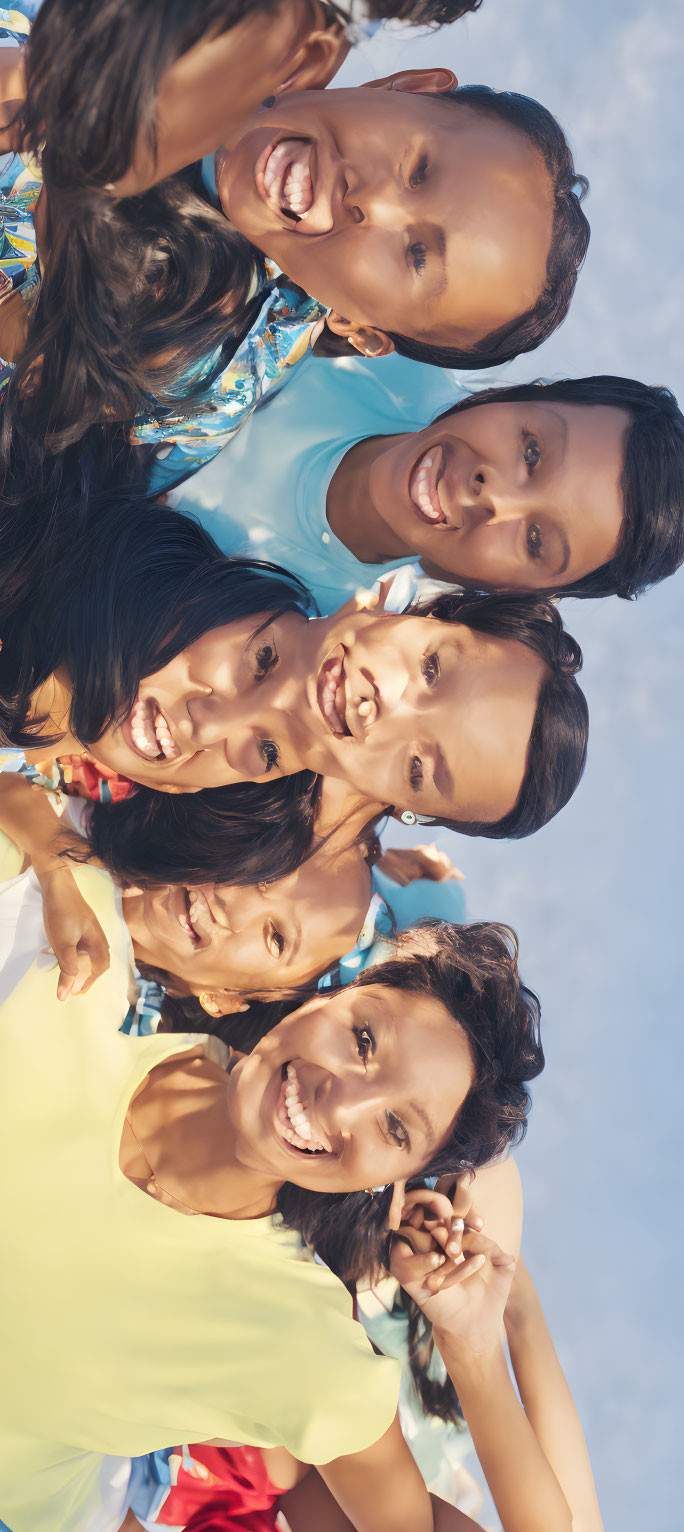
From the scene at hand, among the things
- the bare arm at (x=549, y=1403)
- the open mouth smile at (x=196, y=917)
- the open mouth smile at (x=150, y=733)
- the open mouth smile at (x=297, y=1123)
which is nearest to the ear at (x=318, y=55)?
the open mouth smile at (x=150, y=733)

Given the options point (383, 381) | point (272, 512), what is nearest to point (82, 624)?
point (272, 512)

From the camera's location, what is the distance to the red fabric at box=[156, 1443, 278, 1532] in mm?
2311

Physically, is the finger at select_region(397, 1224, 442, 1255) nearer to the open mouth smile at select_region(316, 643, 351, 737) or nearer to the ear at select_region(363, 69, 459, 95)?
the open mouth smile at select_region(316, 643, 351, 737)

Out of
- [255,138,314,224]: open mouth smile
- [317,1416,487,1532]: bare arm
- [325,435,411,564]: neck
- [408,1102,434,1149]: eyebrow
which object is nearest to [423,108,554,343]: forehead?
[255,138,314,224]: open mouth smile

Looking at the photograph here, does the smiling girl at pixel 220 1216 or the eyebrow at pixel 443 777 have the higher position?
the eyebrow at pixel 443 777

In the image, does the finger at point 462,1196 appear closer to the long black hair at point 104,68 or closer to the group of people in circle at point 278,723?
the group of people in circle at point 278,723

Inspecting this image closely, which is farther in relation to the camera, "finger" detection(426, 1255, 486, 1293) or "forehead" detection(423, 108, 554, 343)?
"finger" detection(426, 1255, 486, 1293)

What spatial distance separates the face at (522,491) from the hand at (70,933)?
1.04 meters

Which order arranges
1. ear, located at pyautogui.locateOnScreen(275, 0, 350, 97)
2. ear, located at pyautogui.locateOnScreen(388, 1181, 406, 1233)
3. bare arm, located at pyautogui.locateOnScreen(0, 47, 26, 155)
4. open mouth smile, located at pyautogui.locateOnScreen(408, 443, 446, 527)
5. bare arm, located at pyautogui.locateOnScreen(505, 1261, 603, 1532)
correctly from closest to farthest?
ear, located at pyautogui.locateOnScreen(275, 0, 350, 97)
bare arm, located at pyautogui.locateOnScreen(0, 47, 26, 155)
open mouth smile, located at pyautogui.locateOnScreen(408, 443, 446, 527)
ear, located at pyautogui.locateOnScreen(388, 1181, 406, 1233)
bare arm, located at pyautogui.locateOnScreen(505, 1261, 603, 1532)

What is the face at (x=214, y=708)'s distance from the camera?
1889mm

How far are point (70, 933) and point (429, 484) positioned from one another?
1145mm

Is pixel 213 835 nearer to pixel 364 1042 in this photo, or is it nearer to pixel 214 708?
pixel 214 708

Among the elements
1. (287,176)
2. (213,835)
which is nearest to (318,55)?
(287,176)

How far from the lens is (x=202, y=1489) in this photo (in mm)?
2330
